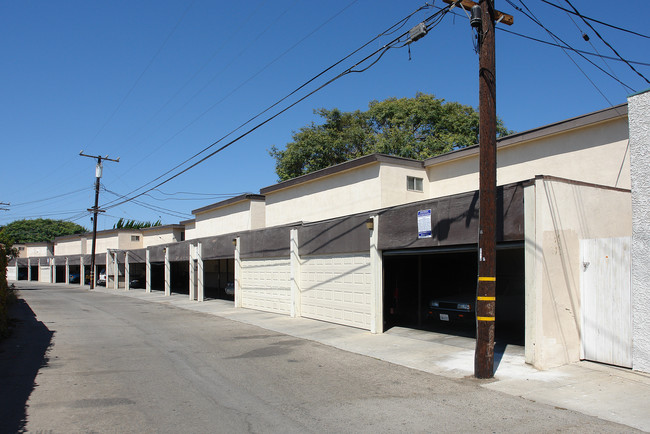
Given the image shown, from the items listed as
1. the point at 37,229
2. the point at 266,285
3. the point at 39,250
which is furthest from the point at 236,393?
the point at 37,229

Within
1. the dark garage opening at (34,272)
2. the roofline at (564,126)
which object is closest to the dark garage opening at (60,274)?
the dark garage opening at (34,272)

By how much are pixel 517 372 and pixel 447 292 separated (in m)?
5.33

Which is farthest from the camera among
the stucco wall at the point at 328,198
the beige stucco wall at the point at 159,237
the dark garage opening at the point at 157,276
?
the beige stucco wall at the point at 159,237

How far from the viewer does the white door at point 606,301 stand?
29.8 ft

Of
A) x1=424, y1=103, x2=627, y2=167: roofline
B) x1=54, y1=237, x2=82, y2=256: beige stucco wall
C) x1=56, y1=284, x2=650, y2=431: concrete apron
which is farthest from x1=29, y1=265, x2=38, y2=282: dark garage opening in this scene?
x1=424, y1=103, x2=627, y2=167: roofline

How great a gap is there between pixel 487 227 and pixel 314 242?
9.44 m

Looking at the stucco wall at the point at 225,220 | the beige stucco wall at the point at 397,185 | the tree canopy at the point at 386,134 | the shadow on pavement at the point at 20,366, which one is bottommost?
the shadow on pavement at the point at 20,366

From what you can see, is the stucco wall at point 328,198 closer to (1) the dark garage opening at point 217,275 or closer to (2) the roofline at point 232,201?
(2) the roofline at point 232,201

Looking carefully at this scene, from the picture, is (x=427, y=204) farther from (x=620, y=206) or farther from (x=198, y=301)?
(x=198, y=301)

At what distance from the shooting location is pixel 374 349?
1191 cm

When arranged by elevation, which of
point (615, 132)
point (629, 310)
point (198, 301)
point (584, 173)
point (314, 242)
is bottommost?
point (198, 301)

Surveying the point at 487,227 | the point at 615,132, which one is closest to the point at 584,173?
the point at 615,132

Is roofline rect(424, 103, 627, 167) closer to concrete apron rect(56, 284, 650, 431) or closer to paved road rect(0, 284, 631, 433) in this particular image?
concrete apron rect(56, 284, 650, 431)

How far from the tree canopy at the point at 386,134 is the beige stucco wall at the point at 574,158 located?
46.4ft
